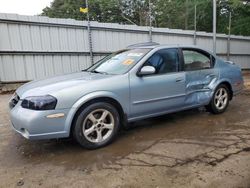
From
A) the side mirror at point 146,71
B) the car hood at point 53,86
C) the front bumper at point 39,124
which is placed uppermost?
the side mirror at point 146,71

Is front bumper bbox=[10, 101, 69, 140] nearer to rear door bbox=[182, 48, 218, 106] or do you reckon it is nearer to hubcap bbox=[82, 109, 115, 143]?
hubcap bbox=[82, 109, 115, 143]

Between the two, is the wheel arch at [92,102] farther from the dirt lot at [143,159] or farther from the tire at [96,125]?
the dirt lot at [143,159]

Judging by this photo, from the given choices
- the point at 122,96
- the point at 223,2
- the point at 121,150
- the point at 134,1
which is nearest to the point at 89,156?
the point at 121,150

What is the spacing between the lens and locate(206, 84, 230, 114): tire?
5.33 meters

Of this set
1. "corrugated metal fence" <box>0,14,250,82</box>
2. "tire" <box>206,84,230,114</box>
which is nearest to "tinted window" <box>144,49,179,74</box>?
"tire" <box>206,84,230,114</box>

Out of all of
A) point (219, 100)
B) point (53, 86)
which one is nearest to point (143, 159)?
point (53, 86)

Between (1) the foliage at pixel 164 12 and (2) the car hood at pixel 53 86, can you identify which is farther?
(1) the foliage at pixel 164 12

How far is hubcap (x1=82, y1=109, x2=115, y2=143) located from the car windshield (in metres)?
0.80

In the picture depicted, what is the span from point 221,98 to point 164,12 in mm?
22298

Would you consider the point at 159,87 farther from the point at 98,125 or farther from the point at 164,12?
the point at 164,12

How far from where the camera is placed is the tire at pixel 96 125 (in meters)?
3.57

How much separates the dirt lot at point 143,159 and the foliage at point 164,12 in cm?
1347

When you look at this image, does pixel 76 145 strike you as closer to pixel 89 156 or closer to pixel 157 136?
pixel 89 156

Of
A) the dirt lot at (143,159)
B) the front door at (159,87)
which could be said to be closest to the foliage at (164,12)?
the front door at (159,87)
